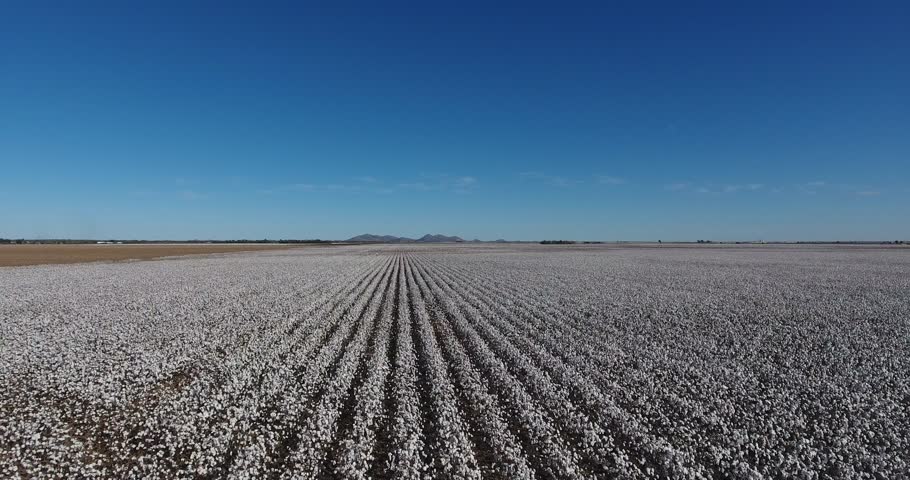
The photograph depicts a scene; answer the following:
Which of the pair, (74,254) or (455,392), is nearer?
(455,392)

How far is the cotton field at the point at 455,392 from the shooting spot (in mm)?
5730

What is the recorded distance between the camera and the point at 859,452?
234 inches

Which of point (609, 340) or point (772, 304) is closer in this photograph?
point (609, 340)

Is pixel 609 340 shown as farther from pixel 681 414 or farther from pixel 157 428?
pixel 157 428

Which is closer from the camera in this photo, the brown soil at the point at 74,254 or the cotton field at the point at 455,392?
the cotton field at the point at 455,392

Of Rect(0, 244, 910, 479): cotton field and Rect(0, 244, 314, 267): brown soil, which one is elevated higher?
Rect(0, 244, 314, 267): brown soil

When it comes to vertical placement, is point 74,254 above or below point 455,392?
above

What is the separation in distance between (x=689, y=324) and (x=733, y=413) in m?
7.82

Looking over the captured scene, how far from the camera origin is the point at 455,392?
803 cm

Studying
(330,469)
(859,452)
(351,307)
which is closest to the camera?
(330,469)

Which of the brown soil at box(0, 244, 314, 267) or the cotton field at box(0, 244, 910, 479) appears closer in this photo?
the cotton field at box(0, 244, 910, 479)

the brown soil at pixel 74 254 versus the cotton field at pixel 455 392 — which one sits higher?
the brown soil at pixel 74 254

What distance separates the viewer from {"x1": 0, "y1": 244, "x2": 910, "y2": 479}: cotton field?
5.73m

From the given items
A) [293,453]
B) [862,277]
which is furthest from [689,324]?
[862,277]
